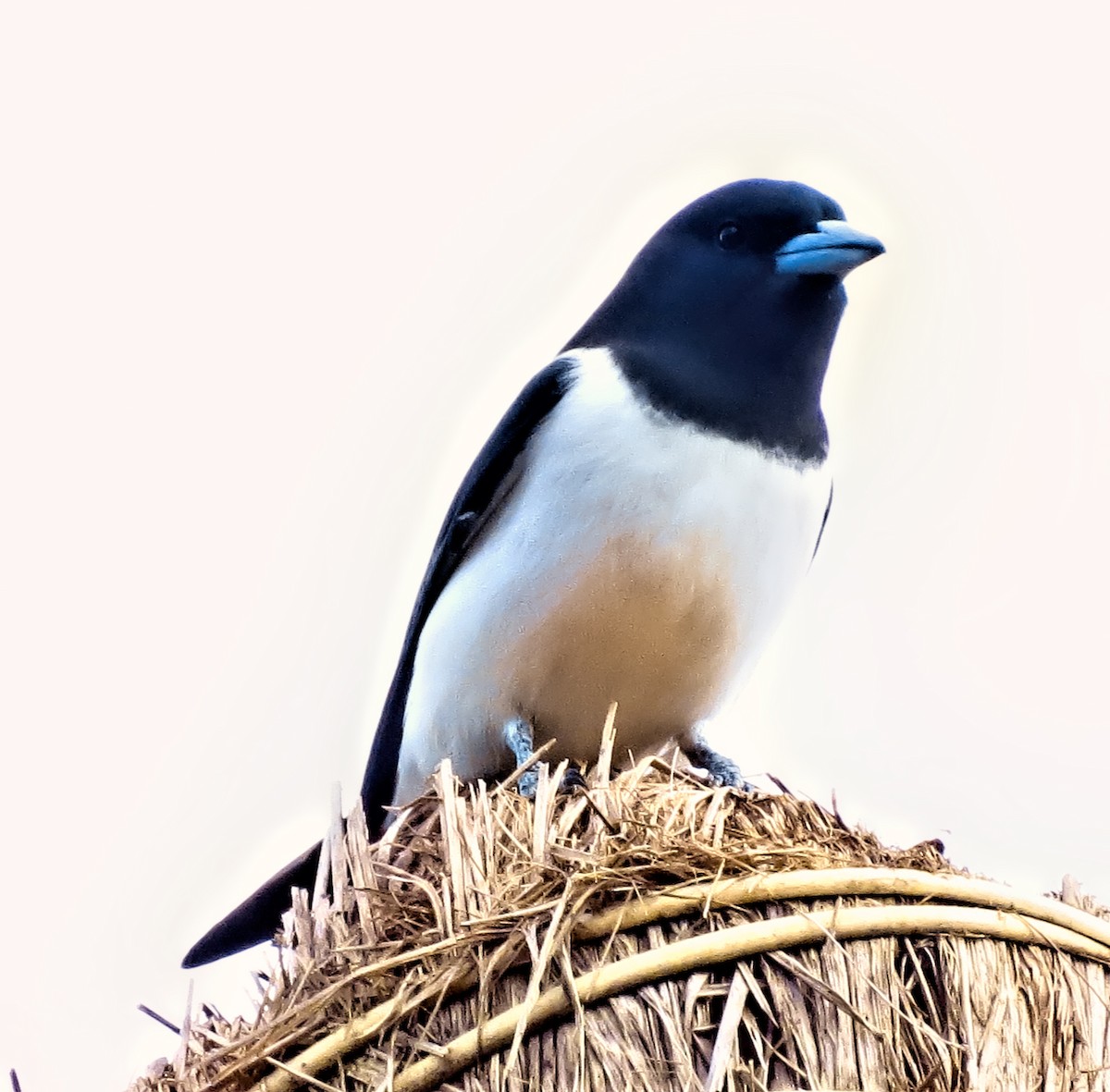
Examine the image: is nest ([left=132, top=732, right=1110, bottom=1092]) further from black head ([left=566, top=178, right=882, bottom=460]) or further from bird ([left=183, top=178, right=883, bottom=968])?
black head ([left=566, top=178, right=882, bottom=460])

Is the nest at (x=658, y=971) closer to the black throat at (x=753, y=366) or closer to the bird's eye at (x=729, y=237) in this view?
the black throat at (x=753, y=366)

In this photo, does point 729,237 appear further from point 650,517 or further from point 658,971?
point 658,971

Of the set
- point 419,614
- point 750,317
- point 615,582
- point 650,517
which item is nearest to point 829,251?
point 750,317

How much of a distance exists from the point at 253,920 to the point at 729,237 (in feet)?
4.48

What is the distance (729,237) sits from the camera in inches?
102

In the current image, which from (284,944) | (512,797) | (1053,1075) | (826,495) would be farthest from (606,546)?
(1053,1075)

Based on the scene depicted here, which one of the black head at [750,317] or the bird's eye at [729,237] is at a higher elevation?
the bird's eye at [729,237]

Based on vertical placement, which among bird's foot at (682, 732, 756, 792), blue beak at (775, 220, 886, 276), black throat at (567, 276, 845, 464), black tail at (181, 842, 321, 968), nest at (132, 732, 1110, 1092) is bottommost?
black tail at (181, 842, 321, 968)

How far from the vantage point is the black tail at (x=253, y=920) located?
224 centimetres

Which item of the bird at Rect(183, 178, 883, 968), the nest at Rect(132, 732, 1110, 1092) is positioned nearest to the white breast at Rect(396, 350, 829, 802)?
the bird at Rect(183, 178, 883, 968)

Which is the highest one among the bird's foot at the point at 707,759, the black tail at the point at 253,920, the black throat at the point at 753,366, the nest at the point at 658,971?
the black throat at the point at 753,366

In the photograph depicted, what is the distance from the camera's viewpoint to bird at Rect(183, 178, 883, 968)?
234 centimetres

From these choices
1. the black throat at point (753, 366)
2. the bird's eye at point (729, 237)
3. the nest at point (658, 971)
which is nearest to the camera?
the nest at point (658, 971)

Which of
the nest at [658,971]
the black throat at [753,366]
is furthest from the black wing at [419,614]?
the nest at [658,971]
